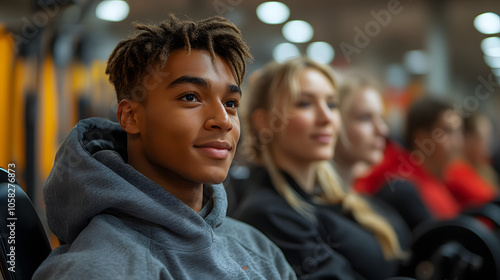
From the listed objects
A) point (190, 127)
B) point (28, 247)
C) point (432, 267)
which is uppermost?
point (190, 127)

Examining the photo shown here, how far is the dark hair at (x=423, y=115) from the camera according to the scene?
2.37 metres

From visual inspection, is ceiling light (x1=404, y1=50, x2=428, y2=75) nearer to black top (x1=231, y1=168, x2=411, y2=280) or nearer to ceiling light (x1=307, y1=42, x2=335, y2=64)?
ceiling light (x1=307, y1=42, x2=335, y2=64)

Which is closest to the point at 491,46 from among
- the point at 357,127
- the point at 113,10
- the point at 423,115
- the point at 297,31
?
the point at 297,31

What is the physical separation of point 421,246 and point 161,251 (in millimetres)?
1156

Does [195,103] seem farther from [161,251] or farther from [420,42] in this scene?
[420,42]

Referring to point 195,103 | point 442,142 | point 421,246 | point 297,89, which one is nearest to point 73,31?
point 297,89

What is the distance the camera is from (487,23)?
3758mm

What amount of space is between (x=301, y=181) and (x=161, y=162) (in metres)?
0.76

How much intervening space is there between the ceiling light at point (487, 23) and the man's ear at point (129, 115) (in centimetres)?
344

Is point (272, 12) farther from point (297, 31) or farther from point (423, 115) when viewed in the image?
point (423, 115)

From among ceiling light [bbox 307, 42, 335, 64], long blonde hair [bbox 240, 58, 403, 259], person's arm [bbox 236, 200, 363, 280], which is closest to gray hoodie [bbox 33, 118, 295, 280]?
person's arm [bbox 236, 200, 363, 280]

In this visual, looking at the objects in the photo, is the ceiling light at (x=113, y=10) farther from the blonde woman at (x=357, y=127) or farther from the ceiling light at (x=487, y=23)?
the ceiling light at (x=487, y=23)

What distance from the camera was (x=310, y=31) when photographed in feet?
11.7

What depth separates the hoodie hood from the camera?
28.6 inches
